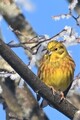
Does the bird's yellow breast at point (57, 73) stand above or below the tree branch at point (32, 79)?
below

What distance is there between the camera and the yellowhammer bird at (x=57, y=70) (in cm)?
577

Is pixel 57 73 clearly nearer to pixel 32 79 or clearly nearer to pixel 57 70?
pixel 57 70

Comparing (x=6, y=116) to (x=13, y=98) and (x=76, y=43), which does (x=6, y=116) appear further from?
(x=76, y=43)

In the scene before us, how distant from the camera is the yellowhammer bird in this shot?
577cm

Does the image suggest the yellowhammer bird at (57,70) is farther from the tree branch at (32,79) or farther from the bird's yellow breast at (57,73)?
the tree branch at (32,79)

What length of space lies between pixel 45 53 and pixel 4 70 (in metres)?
0.52

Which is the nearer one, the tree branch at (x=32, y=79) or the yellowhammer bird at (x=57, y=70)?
the tree branch at (x=32, y=79)

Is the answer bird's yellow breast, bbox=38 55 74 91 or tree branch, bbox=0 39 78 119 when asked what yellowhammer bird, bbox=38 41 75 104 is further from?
tree branch, bbox=0 39 78 119

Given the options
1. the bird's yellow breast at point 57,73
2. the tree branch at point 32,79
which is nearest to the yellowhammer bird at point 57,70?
the bird's yellow breast at point 57,73

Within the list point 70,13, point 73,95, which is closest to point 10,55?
point 70,13

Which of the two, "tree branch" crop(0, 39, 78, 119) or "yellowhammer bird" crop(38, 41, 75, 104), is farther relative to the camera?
"yellowhammer bird" crop(38, 41, 75, 104)

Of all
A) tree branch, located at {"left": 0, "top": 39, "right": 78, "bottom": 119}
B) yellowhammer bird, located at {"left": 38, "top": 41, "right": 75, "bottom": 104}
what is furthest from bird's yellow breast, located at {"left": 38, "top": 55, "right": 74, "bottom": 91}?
tree branch, located at {"left": 0, "top": 39, "right": 78, "bottom": 119}

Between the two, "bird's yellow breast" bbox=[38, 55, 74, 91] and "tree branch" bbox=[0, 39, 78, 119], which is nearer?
"tree branch" bbox=[0, 39, 78, 119]

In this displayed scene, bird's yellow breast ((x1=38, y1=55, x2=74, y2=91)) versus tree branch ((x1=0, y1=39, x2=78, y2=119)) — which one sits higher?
tree branch ((x1=0, y1=39, x2=78, y2=119))
